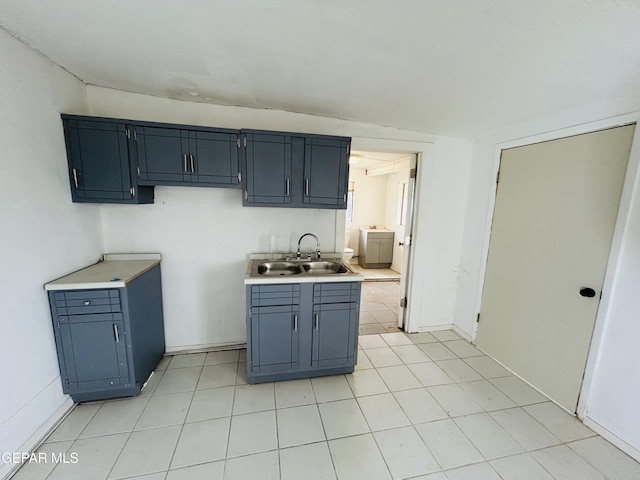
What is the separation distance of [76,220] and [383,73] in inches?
97.2

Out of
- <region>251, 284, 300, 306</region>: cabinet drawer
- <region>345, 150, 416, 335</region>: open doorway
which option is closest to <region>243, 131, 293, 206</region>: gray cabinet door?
<region>251, 284, 300, 306</region>: cabinet drawer

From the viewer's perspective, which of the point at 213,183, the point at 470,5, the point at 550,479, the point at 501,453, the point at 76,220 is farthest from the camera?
the point at 213,183

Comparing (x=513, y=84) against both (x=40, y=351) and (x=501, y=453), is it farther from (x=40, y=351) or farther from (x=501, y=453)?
(x=40, y=351)

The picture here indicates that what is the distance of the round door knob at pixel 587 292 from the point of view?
183 cm

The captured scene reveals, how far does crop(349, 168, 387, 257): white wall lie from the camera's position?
6.25m

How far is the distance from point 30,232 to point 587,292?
3.71 m

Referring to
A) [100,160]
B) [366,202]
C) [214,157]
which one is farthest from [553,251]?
[366,202]

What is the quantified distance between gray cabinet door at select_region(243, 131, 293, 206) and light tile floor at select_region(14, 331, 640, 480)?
158cm

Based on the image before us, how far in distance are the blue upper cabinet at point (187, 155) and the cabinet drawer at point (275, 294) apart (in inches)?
35.0

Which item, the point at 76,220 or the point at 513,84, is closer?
the point at 513,84

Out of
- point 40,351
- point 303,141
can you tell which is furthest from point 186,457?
point 303,141

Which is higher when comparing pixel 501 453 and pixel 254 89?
pixel 254 89

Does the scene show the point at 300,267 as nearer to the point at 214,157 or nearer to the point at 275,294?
the point at 275,294

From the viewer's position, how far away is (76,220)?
2012mm
